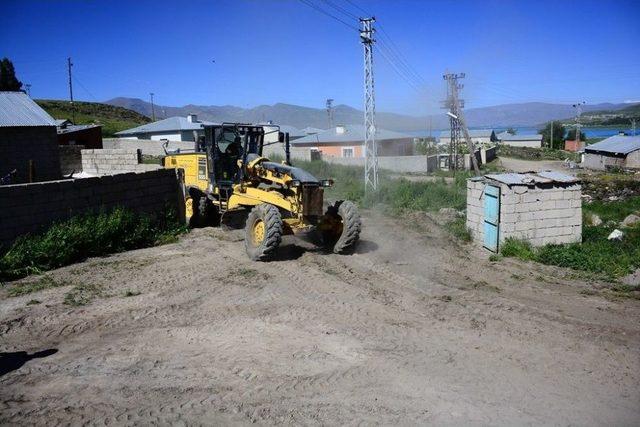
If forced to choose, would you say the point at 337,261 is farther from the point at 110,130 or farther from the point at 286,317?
the point at 110,130

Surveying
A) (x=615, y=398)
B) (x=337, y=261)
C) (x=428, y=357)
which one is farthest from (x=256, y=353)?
(x=337, y=261)

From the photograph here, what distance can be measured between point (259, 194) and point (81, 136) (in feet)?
83.2

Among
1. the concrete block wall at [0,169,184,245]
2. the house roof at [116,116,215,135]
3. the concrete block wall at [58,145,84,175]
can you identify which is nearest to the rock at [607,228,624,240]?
the concrete block wall at [0,169,184,245]

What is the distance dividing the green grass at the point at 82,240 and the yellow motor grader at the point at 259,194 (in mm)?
1474

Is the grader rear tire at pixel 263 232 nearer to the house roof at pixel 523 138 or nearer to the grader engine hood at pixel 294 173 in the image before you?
the grader engine hood at pixel 294 173

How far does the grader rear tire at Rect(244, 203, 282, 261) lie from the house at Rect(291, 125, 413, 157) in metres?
32.8

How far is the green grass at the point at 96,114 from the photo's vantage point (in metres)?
61.9

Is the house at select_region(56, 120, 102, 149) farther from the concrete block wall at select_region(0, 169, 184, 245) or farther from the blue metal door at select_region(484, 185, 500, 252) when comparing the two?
the blue metal door at select_region(484, 185, 500, 252)

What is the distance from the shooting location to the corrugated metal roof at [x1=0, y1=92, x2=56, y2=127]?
19.1m

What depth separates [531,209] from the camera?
10898mm

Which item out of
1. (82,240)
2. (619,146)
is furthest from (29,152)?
(619,146)

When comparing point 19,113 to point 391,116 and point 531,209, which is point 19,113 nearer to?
point 391,116

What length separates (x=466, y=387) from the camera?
494 centimetres

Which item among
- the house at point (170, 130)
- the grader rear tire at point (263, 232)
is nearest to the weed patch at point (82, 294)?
the grader rear tire at point (263, 232)
